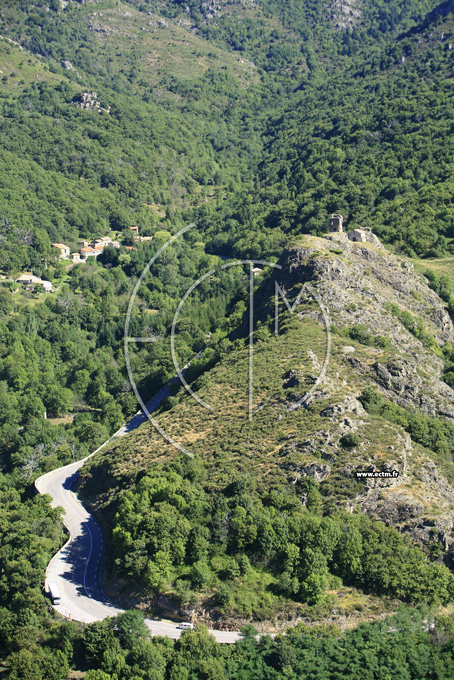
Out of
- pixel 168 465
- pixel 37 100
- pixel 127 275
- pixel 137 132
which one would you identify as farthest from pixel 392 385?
pixel 37 100

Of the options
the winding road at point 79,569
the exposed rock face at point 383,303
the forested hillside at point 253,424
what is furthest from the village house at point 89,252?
the winding road at point 79,569

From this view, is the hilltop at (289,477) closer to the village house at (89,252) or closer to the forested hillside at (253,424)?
the forested hillside at (253,424)

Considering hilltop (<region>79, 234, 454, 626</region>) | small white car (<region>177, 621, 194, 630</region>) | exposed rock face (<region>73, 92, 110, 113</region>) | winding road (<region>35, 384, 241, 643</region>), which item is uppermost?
exposed rock face (<region>73, 92, 110, 113</region>)

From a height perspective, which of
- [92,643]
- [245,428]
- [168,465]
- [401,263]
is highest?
[401,263]

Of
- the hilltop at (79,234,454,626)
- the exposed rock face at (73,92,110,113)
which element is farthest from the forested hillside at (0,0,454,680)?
the exposed rock face at (73,92,110,113)

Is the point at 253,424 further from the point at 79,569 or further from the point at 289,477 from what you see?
the point at 79,569

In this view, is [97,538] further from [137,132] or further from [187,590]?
[137,132]

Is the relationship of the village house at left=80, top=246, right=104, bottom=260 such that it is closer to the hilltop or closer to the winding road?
the hilltop
